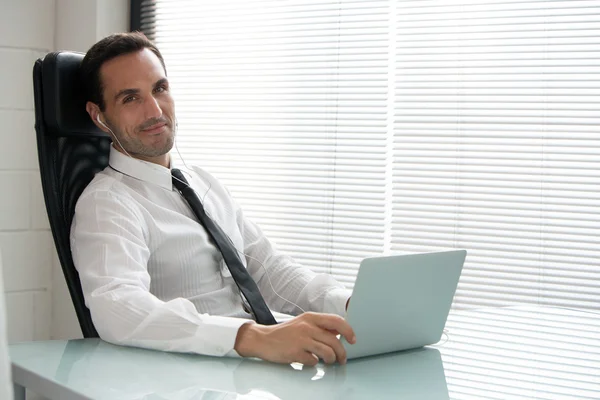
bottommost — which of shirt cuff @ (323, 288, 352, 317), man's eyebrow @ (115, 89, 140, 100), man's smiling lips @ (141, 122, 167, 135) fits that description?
shirt cuff @ (323, 288, 352, 317)

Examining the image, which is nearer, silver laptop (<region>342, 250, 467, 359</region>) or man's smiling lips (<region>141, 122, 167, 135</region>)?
silver laptop (<region>342, 250, 467, 359</region>)

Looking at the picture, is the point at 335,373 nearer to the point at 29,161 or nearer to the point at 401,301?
the point at 401,301

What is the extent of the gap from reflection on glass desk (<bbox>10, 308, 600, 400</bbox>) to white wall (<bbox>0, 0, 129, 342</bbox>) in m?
1.76

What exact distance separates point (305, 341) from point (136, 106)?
Answer: 906 millimetres

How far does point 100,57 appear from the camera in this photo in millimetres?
1834

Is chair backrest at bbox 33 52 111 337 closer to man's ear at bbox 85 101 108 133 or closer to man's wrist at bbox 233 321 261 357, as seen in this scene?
man's ear at bbox 85 101 108 133

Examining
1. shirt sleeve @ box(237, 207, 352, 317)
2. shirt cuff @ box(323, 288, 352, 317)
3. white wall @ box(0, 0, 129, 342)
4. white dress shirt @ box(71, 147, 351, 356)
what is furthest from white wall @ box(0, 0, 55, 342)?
shirt cuff @ box(323, 288, 352, 317)

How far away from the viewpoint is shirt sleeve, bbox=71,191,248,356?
132 centimetres

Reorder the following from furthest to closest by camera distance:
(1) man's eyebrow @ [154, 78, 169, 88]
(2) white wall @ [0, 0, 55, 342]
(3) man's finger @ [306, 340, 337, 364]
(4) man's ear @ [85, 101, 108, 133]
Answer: (2) white wall @ [0, 0, 55, 342]
(1) man's eyebrow @ [154, 78, 169, 88]
(4) man's ear @ [85, 101, 108, 133]
(3) man's finger @ [306, 340, 337, 364]

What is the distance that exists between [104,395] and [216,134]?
197cm

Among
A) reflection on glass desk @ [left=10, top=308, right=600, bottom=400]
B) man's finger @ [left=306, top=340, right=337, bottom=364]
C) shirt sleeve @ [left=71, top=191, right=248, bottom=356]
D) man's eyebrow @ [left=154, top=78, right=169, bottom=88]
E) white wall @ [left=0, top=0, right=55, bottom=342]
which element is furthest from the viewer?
white wall @ [left=0, top=0, right=55, bottom=342]

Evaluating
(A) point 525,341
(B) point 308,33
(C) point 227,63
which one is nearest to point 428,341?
(A) point 525,341

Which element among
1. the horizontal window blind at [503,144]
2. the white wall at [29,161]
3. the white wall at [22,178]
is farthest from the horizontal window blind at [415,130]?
the white wall at [22,178]

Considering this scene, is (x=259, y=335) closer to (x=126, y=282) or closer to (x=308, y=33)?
(x=126, y=282)
